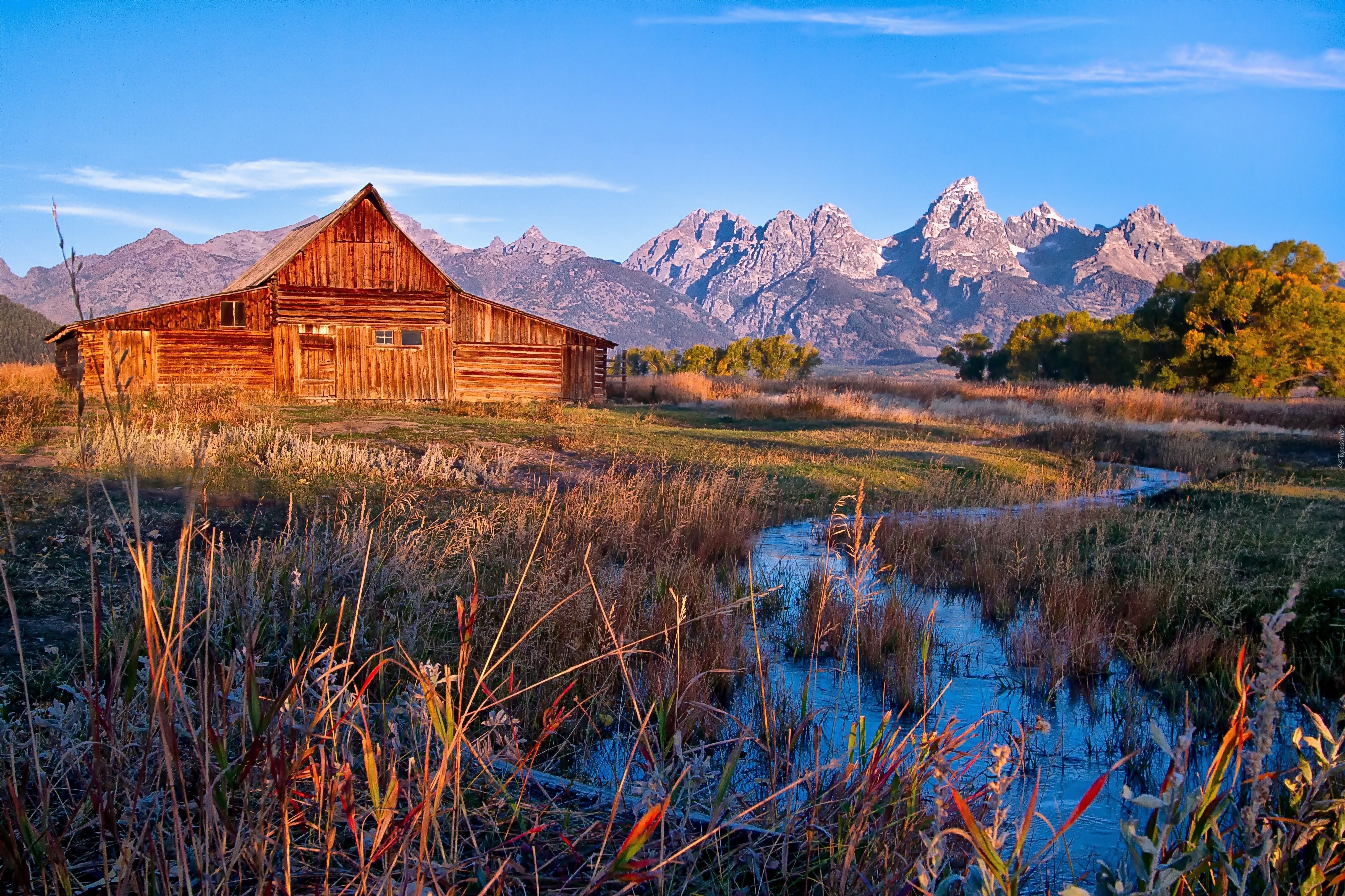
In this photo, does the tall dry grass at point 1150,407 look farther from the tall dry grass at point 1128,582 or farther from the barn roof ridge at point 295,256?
the tall dry grass at point 1128,582

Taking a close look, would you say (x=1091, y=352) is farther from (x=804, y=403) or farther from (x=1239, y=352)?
(x=804, y=403)

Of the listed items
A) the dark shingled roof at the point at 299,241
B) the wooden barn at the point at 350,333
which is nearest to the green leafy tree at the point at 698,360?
the wooden barn at the point at 350,333

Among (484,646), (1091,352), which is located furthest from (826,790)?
(1091,352)

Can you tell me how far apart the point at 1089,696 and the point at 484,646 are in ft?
10.9

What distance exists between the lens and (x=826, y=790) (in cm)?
222

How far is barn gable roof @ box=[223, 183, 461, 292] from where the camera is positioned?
2441 cm

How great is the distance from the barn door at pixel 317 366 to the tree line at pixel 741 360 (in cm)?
4588

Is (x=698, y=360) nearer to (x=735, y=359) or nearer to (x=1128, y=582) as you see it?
(x=735, y=359)

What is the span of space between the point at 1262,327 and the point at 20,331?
4543 inches

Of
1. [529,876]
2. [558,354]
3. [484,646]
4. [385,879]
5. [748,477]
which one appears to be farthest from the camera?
[558,354]

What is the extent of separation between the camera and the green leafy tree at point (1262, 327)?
36.6 metres

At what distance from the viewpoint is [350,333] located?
25422mm

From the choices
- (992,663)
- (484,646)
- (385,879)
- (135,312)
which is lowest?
(992,663)

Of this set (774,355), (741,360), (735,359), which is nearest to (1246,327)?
(735,359)
